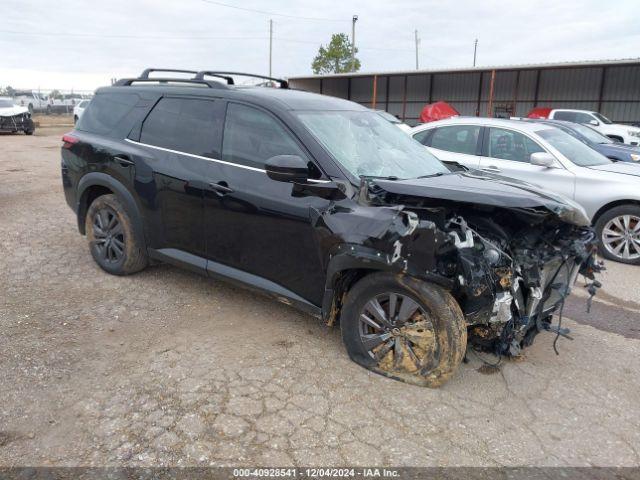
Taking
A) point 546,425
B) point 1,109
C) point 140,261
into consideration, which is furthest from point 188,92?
point 1,109

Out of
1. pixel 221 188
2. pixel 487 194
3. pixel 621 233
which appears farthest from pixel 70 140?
pixel 621 233

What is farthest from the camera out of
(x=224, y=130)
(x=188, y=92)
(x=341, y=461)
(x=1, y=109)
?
(x=1, y=109)

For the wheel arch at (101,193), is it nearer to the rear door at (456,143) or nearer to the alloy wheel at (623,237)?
the rear door at (456,143)

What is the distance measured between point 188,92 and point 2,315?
235 cm

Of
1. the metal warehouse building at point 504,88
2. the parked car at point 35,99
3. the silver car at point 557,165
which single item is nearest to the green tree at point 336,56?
the metal warehouse building at point 504,88

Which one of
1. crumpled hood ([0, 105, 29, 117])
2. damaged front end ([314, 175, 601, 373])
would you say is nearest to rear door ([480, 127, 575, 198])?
damaged front end ([314, 175, 601, 373])

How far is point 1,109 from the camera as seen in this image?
68.1 ft

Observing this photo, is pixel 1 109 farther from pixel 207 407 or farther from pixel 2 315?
pixel 207 407

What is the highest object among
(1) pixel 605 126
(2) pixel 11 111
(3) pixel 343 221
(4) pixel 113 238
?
(1) pixel 605 126

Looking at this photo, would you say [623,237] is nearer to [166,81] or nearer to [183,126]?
[183,126]

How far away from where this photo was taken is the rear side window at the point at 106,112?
194 inches

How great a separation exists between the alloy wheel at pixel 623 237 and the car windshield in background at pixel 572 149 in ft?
2.97

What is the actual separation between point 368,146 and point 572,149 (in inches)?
175

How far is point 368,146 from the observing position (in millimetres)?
4031
